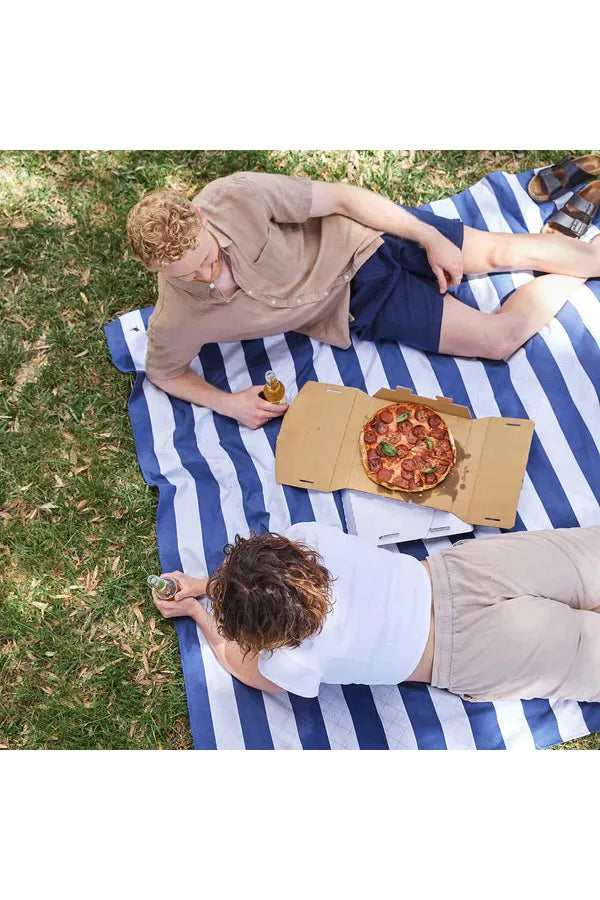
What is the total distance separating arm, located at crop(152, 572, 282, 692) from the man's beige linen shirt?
43.4 inches

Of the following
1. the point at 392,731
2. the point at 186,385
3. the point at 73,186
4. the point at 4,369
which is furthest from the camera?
the point at 73,186

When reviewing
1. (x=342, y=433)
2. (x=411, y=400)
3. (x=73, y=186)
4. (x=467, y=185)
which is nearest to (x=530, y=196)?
(x=467, y=185)

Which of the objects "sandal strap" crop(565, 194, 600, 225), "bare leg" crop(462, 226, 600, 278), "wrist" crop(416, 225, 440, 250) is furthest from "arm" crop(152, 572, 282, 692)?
"sandal strap" crop(565, 194, 600, 225)

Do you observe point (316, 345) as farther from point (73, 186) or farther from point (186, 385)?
point (73, 186)

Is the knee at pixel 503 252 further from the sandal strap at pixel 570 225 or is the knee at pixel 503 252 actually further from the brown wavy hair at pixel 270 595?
the brown wavy hair at pixel 270 595

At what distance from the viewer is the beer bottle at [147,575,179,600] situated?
12.0ft

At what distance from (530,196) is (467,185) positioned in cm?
39

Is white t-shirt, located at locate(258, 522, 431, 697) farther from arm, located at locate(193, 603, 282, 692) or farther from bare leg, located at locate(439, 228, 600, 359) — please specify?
bare leg, located at locate(439, 228, 600, 359)

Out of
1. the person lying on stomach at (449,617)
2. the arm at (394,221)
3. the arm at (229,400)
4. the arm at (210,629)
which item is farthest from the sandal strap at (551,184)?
the arm at (210,629)

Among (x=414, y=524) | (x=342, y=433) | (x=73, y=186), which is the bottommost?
(x=414, y=524)

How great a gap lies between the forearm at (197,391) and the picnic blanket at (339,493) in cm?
11

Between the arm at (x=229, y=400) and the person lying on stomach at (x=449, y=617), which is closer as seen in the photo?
the person lying on stomach at (x=449, y=617)

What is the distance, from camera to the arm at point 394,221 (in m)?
3.84

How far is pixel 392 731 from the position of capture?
355 cm
